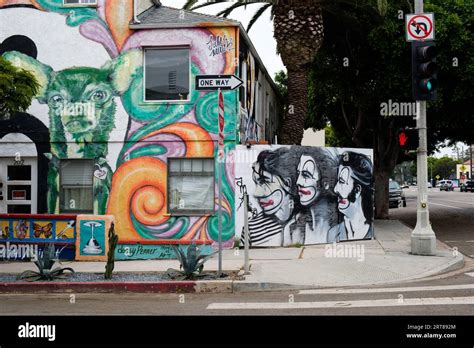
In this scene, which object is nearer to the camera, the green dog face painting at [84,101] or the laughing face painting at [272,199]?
the laughing face painting at [272,199]

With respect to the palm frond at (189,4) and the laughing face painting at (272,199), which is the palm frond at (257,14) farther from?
the laughing face painting at (272,199)

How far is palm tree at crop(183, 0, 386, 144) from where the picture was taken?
16.5 meters

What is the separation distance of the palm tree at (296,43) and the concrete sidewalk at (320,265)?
4230mm

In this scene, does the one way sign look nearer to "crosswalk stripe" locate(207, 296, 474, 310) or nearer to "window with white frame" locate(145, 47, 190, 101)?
"crosswalk stripe" locate(207, 296, 474, 310)

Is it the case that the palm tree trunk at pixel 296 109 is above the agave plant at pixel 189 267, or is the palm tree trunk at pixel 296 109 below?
above

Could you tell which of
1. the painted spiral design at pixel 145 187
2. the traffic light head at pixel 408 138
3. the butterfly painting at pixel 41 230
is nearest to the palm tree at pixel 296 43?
the painted spiral design at pixel 145 187

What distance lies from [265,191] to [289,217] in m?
0.95

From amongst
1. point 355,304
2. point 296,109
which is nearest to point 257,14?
point 296,109

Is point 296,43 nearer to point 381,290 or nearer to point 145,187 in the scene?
point 145,187

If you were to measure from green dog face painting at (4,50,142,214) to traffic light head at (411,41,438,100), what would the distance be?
7.14 metres

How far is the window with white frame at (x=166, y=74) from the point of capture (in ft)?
50.1

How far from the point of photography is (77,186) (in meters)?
15.6

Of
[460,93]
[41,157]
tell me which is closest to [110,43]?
[41,157]
